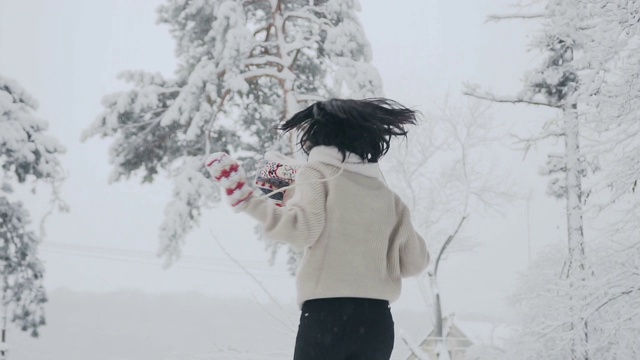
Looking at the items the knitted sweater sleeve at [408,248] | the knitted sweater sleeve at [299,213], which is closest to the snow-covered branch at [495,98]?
the knitted sweater sleeve at [408,248]

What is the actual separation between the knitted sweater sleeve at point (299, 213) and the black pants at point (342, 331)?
0.18m

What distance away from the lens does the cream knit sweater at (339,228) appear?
1812 millimetres

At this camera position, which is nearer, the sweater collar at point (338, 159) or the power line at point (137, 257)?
the sweater collar at point (338, 159)

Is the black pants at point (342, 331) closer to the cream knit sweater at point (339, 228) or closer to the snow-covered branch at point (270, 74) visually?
the cream knit sweater at point (339, 228)

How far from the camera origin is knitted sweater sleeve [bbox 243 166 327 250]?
177 centimetres

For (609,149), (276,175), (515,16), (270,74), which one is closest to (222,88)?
(270,74)

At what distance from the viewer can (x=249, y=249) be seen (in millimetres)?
17609

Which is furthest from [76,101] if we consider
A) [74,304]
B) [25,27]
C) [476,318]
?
[476,318]

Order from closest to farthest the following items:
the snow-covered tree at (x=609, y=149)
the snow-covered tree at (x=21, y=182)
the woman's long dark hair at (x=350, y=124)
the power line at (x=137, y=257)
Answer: the woman's long dark hair at (x=350, y=124) → the snow-covered tree at (x=609, y=149) → the snow-covered tree at (x=21, y=182) → the power line at (x=137, y=257)

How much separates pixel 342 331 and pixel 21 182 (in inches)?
325

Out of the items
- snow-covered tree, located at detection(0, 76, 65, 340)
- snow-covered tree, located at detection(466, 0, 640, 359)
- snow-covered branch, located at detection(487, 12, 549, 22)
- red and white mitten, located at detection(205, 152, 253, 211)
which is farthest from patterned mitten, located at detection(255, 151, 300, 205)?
snow-covered branch, located at detection(487, 12, 549, 22)

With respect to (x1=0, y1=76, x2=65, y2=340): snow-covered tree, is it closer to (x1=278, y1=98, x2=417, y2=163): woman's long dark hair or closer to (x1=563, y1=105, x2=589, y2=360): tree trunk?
(x1=563, y1=105, x2=589, y2=360): tree trunk

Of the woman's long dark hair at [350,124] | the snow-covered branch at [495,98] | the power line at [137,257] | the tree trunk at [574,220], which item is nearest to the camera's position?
the woman's long dark hair at [350,124]

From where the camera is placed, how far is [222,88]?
962 cm
